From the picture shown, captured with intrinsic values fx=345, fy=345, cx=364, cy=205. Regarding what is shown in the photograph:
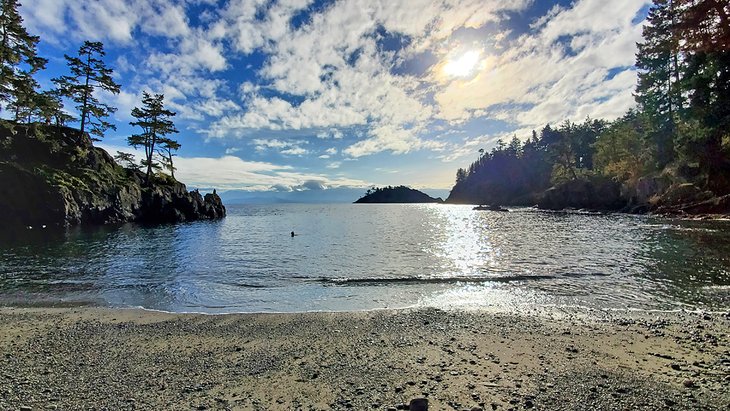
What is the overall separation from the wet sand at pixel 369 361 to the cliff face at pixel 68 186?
49.6m

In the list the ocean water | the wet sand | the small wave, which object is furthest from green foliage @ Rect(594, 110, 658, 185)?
the wet sand

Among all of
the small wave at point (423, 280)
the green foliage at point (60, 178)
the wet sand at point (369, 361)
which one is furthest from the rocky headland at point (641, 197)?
the green foliage at point (60, 178)

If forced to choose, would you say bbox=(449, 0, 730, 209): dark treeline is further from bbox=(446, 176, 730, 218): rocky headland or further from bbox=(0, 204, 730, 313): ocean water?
bbox=(0, 204, 730, 313): ocean water

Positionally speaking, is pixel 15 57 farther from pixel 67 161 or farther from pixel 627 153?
pixel 627 153

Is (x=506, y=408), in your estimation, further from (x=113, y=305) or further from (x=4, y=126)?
(x=4, y=126)

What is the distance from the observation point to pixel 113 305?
15.3m

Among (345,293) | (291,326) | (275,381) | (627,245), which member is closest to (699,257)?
(627,245)

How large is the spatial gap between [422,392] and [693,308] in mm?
13180

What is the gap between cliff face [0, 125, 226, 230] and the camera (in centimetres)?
4850

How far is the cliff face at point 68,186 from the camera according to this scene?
159 feet

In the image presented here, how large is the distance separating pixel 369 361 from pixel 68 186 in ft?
210

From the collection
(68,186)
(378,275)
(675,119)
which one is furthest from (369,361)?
(675,119)

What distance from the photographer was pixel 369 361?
336 inches

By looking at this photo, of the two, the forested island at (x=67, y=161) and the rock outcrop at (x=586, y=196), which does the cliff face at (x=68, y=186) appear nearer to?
the forested island at (x=67, y=161)
